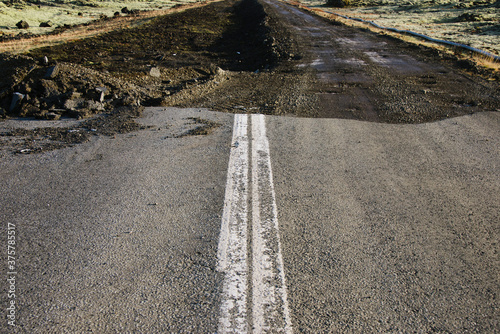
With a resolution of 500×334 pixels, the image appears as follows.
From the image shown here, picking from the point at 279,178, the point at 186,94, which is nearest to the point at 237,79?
the point at 186,94

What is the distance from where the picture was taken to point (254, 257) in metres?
3.31

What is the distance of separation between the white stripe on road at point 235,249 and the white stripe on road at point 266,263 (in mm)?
92

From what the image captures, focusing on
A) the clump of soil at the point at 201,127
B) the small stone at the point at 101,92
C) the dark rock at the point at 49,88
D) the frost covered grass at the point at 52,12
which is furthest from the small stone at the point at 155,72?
the frost covered grass at the point at 52,12

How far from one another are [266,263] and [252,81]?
7538mm

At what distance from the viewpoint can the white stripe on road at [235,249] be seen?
8.80 feet

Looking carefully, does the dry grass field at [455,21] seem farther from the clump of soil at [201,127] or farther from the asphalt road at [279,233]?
the clump of soil at [201,127]

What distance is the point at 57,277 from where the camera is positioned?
3.03 meters

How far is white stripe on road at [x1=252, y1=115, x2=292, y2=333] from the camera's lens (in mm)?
2658

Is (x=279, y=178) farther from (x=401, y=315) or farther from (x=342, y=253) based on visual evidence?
(x=401, y=315)

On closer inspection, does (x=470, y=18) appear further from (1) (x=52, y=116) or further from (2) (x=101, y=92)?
(1) (x=52, y=116)

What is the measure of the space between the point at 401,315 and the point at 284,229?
136 centimetres

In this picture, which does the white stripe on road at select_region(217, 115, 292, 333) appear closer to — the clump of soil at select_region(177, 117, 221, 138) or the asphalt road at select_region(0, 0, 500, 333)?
the asphalt road at select_region(0, 0, 500, 333)

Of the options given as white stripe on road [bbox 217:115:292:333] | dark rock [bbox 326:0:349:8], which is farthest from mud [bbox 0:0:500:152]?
dark rock [bbox 326:0:349:8]

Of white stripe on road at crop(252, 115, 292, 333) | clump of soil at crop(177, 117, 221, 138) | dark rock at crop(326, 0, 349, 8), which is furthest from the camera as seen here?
dark rock at crop(326, 0, 349, 8)
